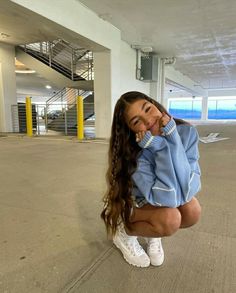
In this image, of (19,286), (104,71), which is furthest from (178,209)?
(104,71)

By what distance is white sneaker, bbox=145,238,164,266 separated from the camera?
119cm

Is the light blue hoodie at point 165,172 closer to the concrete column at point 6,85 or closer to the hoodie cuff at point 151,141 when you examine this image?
the hoodie cuff at point 151,141

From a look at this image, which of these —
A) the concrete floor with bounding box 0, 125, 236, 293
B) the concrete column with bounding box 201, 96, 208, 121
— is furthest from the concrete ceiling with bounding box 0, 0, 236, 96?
the concrete column with bounding box 201, 96, 208, 121

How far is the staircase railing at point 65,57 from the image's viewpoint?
8758 mm

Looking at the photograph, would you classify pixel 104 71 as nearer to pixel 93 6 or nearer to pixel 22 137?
pixel 93 6

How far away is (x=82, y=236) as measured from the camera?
1.49m

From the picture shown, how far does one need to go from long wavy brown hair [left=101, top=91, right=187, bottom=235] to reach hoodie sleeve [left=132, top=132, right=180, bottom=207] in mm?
71

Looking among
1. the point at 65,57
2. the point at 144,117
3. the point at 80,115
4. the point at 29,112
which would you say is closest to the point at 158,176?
A: the point at 144,117

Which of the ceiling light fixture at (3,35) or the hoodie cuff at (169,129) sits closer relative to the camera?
the hoodie cuff at (169,129)

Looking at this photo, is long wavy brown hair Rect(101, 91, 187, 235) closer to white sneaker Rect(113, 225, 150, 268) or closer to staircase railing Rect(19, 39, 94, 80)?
white sneaker Rect(113, 225, 150, 268)

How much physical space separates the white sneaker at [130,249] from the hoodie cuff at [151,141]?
1.64ft

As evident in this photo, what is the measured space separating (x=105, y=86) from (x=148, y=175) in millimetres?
5802

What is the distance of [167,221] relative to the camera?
1076 mm

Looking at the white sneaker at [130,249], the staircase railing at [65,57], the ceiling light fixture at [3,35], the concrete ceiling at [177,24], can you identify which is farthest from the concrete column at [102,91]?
the white sneaker at [130,249]
